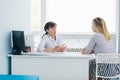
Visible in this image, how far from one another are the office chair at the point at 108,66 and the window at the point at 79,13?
2.35m

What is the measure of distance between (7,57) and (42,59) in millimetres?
538

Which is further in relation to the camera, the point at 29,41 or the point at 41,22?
the point at 41,22

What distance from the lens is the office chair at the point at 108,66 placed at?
3.34 meters

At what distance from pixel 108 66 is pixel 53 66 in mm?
807

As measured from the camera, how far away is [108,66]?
3426mm

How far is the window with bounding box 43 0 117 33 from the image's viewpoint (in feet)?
18.6

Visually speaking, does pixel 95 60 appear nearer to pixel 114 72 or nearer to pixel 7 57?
pixel 114 72

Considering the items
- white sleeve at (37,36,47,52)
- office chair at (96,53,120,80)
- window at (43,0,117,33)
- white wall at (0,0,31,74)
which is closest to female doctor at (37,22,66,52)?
white sleeve at (37,36,47,52)

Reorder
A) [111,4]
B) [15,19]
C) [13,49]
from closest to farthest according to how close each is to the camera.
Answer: [13,49]
[15,19]
[111,4]

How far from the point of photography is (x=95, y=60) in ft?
11.8

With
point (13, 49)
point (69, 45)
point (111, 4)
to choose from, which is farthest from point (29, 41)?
point (111, 4)

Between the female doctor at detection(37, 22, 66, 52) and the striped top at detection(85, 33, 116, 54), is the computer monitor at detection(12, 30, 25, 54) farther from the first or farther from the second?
the striped top at detection(85, 33, 116, 54)

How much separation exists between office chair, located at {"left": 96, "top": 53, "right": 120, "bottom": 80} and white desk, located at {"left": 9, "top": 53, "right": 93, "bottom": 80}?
168 millimetres

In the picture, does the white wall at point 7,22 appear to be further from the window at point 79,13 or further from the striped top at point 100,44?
the window at point 79,13
